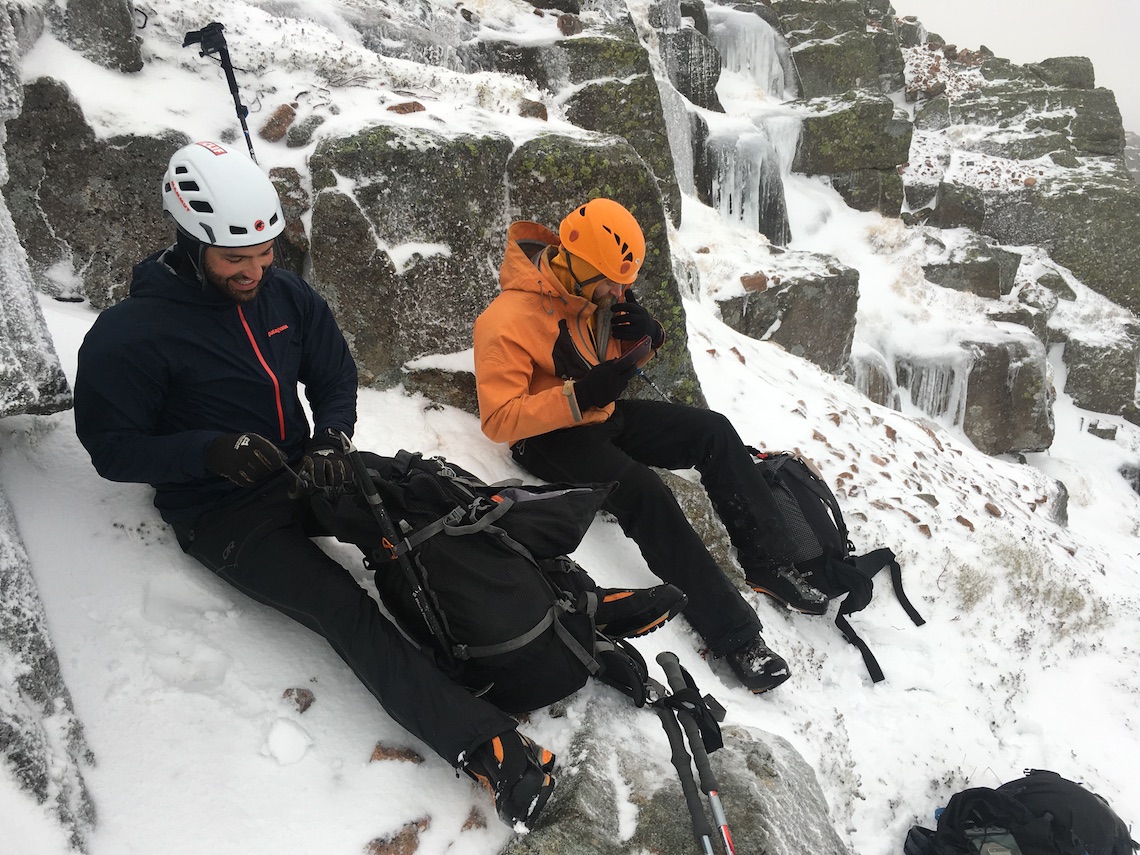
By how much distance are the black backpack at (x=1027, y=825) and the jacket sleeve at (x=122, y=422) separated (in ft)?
14.1

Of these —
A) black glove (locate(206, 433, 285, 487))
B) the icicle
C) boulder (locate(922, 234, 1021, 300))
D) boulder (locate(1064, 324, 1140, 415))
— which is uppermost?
black glove (locate(206, 433, 285, 487))

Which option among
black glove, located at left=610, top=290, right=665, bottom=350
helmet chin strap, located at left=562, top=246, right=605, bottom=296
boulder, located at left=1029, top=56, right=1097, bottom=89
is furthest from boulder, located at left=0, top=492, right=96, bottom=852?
boulder, located at left=1029, top=56, right=1097, bottom=89

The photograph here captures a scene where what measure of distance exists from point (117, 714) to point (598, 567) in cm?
257

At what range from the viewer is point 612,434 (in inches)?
174

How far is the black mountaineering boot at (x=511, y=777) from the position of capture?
2461mm

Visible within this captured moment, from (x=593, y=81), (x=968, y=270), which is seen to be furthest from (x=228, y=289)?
(x=968, y=270)

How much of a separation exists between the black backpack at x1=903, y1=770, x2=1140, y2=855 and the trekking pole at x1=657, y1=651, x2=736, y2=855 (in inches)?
76.6

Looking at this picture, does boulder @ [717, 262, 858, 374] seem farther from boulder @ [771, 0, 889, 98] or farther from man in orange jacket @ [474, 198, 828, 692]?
boulder @ [771, 0, 889, 98]

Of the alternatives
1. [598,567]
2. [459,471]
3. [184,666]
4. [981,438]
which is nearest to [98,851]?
[184,666]

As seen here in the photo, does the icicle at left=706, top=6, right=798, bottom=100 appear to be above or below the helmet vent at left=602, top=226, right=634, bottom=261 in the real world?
below

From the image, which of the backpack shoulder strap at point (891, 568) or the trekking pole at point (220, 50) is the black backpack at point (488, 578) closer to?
the backpack shoulder strap at point (891, 568)

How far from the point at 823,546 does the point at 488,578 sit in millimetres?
2971

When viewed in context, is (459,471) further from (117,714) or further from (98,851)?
(98,851)

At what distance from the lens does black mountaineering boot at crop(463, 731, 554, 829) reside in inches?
96.9
